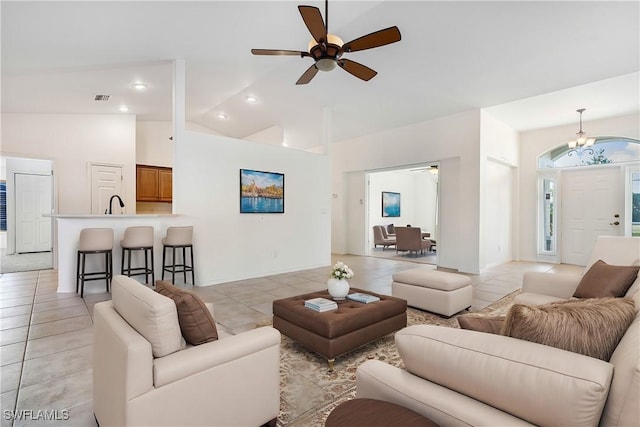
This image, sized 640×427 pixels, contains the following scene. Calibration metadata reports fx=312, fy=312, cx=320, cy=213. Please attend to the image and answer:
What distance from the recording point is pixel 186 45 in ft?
14.3

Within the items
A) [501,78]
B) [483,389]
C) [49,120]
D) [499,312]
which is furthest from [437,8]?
[49,120]

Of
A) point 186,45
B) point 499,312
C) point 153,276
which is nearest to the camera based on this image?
point 499,312

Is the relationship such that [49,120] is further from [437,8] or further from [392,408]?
[392,408]

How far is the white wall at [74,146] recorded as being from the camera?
5910 mm

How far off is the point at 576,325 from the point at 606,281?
176 cm

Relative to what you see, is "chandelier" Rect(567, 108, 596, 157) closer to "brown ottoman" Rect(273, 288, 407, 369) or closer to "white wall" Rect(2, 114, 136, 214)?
"brown ottoman" Rect(273, 288, 407, 369)

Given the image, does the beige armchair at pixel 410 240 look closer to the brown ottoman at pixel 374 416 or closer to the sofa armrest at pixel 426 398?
the sofa armrest at pixel 426 398

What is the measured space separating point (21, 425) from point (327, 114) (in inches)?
250

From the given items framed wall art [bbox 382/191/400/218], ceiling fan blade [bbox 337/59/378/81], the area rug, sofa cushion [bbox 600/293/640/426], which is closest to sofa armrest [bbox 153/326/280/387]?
the area rug

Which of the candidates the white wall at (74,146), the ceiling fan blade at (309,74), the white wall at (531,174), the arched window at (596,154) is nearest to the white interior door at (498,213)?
the white wall at (531,174)

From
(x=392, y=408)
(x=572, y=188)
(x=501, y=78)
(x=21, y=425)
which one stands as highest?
(x=501, y=78)

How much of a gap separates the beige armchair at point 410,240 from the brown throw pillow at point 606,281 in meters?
5.77

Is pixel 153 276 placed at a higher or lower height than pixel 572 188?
lower

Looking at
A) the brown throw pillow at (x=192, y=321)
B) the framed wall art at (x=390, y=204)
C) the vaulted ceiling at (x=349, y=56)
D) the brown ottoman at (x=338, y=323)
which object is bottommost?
the brown ottoman at (x=338, y=323)
